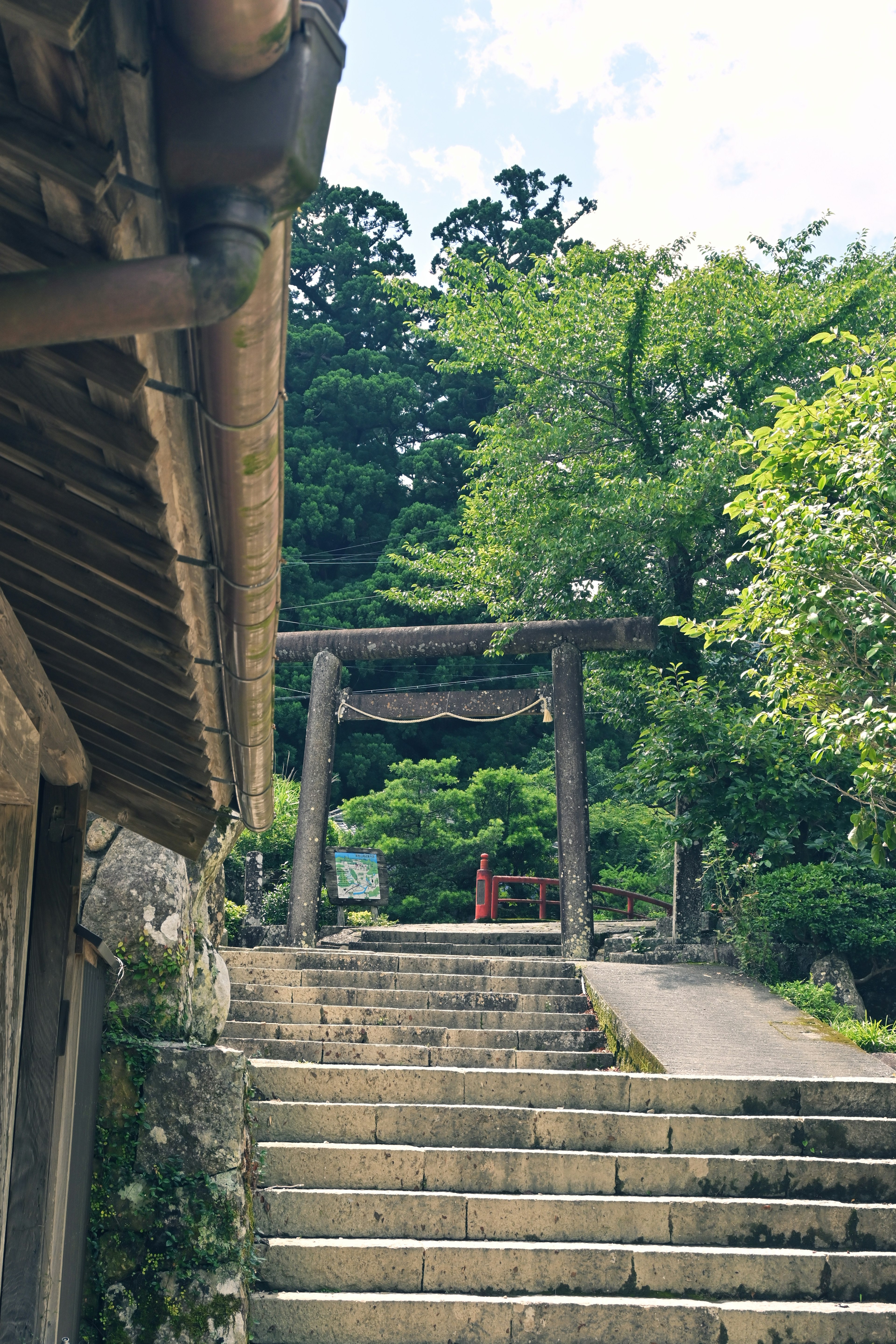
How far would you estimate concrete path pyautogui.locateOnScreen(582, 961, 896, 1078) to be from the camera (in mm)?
7066

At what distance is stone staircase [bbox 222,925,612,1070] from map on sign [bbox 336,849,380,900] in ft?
9.04

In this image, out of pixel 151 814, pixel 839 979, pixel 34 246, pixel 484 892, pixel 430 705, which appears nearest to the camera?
pixel 34 246

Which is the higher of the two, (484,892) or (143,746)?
(143,746)

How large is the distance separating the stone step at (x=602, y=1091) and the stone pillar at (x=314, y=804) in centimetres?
550

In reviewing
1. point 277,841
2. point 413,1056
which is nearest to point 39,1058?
point 413,1056

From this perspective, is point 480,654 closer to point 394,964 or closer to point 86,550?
point 394,964

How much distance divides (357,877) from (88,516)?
12.8m

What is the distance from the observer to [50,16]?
1.01 meters

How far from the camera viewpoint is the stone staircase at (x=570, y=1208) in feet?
17.0

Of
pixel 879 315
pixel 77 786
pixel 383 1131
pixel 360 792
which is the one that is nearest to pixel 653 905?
pixel 360 792

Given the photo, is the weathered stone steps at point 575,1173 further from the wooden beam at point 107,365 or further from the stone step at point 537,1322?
the wooden beam at point 107,365

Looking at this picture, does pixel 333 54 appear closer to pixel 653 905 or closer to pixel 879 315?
pixel 879 315

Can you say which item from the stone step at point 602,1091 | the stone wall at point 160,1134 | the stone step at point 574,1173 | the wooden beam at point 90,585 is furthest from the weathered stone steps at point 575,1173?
the wooden beam at point 90,585

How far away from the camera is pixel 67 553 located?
2.29 meters
